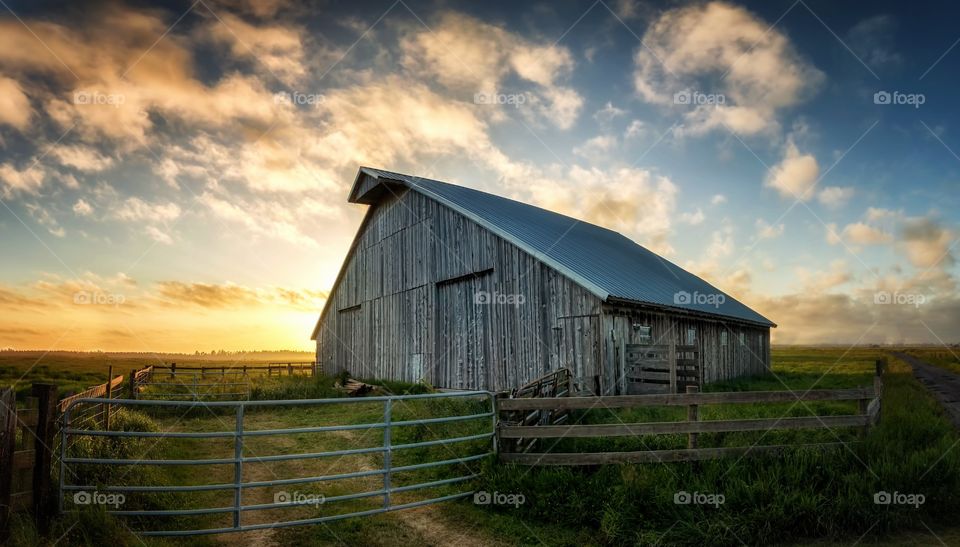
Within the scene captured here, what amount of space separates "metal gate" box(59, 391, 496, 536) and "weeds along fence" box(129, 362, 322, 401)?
736 cm

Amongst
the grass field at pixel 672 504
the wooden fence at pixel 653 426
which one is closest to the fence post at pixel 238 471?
the grass field at pixel 672 504

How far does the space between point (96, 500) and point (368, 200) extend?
61.5 ft

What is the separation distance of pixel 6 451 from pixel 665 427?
27.6 ft

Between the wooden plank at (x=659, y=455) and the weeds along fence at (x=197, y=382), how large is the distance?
1569 centimetres

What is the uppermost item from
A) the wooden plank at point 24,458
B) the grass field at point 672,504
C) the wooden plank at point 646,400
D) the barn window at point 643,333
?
the barn window at point 643,333

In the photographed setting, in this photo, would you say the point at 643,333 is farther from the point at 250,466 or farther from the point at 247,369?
the point at 247,369

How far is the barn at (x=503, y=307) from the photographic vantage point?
14.6 meters

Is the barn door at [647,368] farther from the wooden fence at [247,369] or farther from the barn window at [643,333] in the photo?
the wooden fence at [247,369]

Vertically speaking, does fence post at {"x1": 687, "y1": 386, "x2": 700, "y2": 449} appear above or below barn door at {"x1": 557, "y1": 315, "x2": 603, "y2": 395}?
below

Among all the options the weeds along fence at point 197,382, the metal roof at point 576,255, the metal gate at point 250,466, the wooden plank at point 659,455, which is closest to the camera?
the metal gate at point 250,466

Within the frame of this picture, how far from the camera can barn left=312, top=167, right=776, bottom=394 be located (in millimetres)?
14570

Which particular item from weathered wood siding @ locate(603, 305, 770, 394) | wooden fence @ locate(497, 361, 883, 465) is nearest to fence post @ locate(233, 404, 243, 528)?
wooden fence @ locate(497, 361, 883, 465)

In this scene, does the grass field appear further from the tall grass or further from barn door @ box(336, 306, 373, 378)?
barn door @ box(336, 306, 373, 378)

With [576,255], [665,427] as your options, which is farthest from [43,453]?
[576,255]
